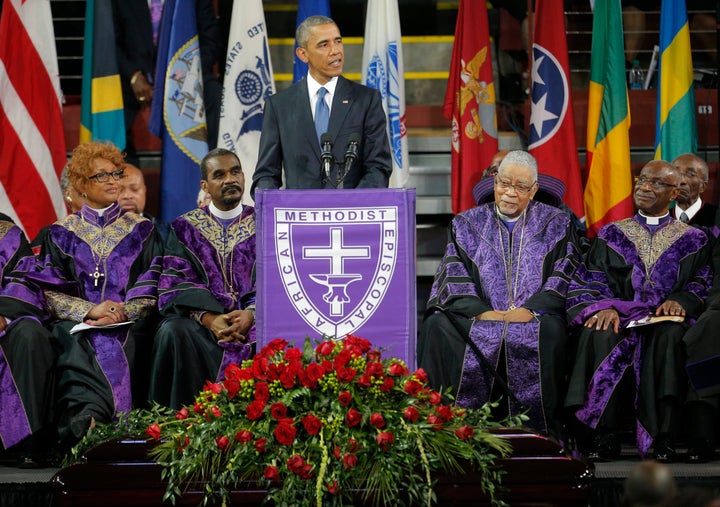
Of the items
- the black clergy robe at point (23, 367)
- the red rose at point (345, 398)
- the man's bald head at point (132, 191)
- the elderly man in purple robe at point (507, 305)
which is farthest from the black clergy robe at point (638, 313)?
the man's bald head at point (132, 191)

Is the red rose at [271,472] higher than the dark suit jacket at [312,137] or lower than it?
Answer: lower

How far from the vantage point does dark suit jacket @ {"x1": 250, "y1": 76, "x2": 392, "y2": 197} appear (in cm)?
526

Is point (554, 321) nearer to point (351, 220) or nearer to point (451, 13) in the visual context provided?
point (351, 220)

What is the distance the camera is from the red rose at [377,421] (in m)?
3.53

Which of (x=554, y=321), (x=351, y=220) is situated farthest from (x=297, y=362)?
(x=554, y=321)

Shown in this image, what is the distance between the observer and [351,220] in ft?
14.1

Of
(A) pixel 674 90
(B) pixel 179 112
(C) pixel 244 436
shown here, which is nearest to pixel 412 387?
(C) pixel 244 436

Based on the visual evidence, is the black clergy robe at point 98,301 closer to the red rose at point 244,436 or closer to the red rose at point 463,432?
the red rose at point 244,436

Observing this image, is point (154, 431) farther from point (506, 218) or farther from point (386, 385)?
point (506, 218)

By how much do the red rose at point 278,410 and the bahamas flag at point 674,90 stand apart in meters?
4.58

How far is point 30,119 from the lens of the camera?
7664 mm

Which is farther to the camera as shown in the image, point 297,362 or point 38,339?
point 38,339

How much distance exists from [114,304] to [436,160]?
3.41 metres

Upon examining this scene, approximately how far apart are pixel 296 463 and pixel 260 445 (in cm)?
14
